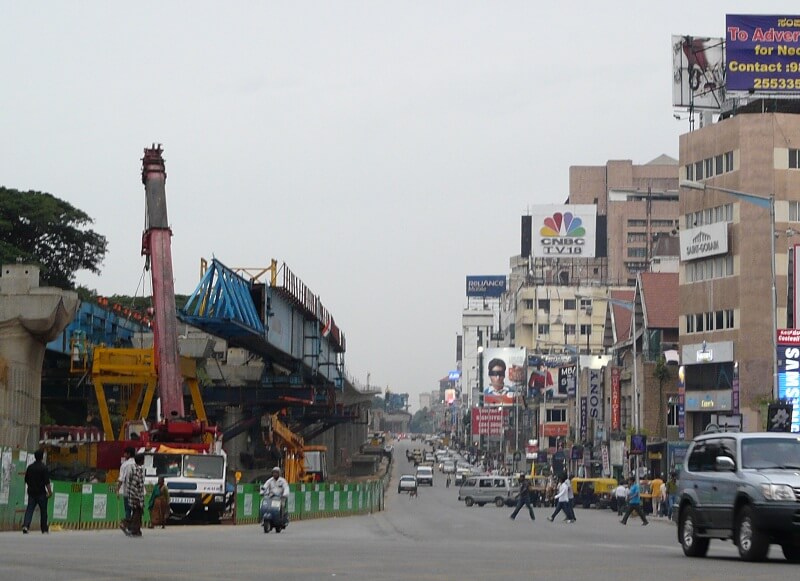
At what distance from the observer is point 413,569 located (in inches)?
648

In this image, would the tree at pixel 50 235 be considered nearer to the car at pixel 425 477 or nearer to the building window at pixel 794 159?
the car at pixel 425 477

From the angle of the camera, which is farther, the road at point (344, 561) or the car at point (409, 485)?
the car at point (409, 485)

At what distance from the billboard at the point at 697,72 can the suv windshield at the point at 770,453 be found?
64398 mm

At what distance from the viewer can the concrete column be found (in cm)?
4241

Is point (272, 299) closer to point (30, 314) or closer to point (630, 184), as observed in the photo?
point (30, 314)

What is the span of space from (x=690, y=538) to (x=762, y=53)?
192 feet

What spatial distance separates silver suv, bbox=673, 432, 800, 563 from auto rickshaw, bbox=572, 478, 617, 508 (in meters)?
53.3

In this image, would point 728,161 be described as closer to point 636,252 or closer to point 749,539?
point 749,539

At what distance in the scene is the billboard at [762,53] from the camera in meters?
74.2

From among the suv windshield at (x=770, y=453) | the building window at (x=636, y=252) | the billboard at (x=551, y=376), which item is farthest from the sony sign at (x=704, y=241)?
the building window at (x=636, y=252)

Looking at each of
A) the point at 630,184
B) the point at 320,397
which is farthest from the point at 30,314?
the point at 630,184

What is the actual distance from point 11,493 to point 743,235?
50199mm

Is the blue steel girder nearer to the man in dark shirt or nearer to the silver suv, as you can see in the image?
the man in dark shirt

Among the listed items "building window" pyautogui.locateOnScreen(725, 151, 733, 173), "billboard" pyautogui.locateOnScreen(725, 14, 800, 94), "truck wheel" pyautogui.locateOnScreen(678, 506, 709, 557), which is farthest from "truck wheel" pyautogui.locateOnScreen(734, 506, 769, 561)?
"billboard" pyautogui.locateOnScreen(725, 14, 800, 94)
